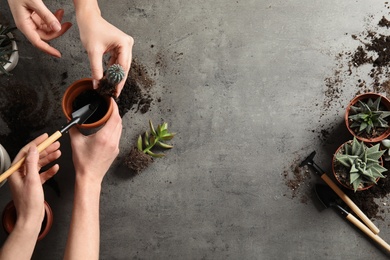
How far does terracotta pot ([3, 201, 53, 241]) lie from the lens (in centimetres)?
172

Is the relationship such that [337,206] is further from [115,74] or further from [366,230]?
[115,74]

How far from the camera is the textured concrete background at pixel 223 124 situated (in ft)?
6.06

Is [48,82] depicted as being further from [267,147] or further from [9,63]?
[267,147]

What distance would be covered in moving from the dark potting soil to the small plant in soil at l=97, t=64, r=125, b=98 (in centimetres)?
8

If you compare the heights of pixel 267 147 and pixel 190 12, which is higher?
pixel 190 12

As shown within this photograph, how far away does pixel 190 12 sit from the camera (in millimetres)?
1903

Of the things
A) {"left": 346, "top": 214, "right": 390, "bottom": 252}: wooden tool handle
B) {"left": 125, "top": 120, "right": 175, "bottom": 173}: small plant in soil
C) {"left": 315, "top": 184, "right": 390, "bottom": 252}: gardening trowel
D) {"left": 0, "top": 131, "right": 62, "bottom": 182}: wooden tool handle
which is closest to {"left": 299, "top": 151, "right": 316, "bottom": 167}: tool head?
{"left": 315, "top": 184, "right": 390, "bottom": 252}: gardening trowel

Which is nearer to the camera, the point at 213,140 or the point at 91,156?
the point at 91,156

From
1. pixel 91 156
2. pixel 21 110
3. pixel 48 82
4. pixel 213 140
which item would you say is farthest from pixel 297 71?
pixel 21 110

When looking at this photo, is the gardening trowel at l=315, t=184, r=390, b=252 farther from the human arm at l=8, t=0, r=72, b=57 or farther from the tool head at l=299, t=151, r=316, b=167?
the human arm at l=8, t=0, r=72, b=57

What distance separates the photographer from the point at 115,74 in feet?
4.82

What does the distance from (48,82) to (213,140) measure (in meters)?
0.81

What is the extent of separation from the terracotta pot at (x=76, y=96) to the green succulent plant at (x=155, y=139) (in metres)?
0.28

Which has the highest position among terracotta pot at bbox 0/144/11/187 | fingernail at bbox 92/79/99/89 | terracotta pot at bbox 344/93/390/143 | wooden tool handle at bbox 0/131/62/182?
fingernail at bbox 92/79/99/89
